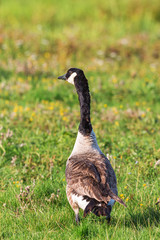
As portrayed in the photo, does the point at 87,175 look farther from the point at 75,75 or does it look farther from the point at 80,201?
the point at 75,75

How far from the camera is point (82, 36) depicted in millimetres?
14211

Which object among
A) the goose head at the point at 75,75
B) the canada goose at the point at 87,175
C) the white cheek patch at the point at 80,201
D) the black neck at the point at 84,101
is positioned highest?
the goose head at the point at 75,75

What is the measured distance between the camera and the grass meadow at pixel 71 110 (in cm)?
415

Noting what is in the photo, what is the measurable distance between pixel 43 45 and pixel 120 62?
278cm

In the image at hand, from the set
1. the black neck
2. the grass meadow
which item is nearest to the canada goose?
the black neck

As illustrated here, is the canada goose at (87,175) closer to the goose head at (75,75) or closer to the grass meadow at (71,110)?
the goose head at (75,75)

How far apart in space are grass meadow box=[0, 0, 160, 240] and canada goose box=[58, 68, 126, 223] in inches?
11.7

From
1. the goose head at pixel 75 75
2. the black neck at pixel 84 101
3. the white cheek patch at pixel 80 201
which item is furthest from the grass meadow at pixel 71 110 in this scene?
the goose head at pixel 75 75

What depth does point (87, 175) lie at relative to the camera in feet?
12.8

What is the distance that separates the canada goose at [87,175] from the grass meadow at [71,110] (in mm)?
297

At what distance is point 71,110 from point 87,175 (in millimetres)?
4319

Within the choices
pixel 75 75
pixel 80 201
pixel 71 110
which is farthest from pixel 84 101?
pixel 71 110

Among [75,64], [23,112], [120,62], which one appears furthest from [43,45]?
[23,112]

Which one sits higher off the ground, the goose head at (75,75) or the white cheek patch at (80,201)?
the goose head at (75,75)
